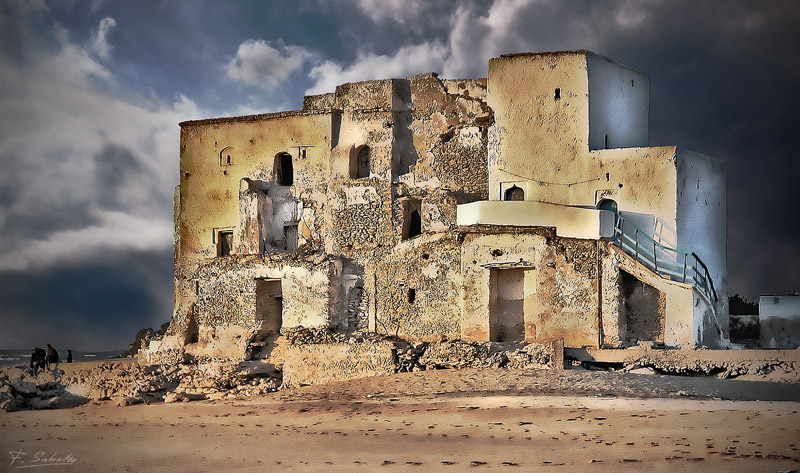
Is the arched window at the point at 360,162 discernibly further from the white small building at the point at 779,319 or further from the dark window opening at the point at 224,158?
the white small building at the point at 779,319

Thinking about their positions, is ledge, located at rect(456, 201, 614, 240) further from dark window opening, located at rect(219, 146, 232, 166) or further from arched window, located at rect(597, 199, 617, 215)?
dark window opening, located at rect(219, 146, 232, 166)

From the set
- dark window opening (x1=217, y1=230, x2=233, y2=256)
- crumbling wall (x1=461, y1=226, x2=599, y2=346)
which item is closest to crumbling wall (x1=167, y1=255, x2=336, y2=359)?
dark window opening (x1=217, y1=230, x2=233, y2=256)

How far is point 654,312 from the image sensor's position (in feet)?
79.7

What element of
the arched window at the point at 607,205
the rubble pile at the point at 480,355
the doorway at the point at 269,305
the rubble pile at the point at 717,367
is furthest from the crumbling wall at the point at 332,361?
the arched window at the point at 607,205

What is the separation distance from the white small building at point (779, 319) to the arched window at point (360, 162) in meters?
11.8

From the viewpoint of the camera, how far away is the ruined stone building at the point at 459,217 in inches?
968

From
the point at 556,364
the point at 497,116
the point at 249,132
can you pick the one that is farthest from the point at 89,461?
the point at 249,132

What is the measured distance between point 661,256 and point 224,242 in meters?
14.2

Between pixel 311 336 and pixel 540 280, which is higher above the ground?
pixel 540 280

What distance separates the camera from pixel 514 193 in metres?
28.0

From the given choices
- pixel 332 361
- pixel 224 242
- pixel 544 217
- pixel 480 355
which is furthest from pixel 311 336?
pixel 544 217

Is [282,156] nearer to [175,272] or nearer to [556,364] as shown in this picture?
[175,272]

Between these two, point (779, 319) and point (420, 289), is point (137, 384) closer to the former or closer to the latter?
point (420, 289)

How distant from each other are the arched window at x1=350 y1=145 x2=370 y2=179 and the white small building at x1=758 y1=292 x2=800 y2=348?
11.8 metres
